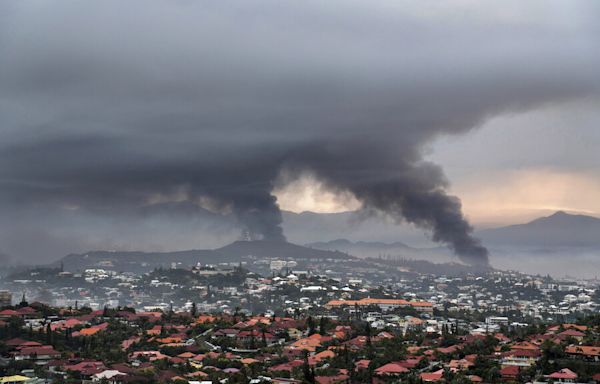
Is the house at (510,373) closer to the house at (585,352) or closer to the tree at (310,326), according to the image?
the house at (585,352)

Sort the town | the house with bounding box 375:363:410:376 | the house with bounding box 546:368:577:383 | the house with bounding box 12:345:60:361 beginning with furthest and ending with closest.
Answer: the house with bounding box 12:345:60:361, the house with bounding box 375:363:410:376, the town, the house with bounding box 546:368:577:383

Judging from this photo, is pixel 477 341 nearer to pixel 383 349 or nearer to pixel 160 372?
pixel 383 349

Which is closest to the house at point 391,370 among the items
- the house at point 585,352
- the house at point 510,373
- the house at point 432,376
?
the house at point 432,376

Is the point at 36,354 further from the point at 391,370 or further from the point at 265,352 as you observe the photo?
the point at 391,370

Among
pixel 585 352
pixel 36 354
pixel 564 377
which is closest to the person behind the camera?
pixel 564 377

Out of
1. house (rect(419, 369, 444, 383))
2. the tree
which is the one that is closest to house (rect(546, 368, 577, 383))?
house (rect(419, 369, 444, 383))

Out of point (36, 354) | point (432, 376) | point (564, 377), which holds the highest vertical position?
point (36, 354)

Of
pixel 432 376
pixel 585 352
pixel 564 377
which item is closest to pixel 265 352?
pixel 432 376

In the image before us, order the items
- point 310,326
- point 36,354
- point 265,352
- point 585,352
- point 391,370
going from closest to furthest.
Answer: point 585,352
point 391,370
point 36,354
point 265,352
point 310,326

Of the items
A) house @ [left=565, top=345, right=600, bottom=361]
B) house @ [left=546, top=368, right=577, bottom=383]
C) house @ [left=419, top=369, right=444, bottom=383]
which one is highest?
house @ [left=565, top=345, right=600, bottom=361]

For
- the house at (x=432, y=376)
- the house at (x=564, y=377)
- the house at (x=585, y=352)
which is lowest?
the house at (x=432, y=376)

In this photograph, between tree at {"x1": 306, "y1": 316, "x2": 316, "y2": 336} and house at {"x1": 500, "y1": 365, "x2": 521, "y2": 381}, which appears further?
tree at {"x1": 306, "y1": 316, "x2": 316, "y2": 336}

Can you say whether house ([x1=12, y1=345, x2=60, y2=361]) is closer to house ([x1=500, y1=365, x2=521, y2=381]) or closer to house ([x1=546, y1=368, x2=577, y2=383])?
house ([x1=500, y1=365, x2=521, y2=381])

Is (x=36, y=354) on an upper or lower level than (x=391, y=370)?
upper
